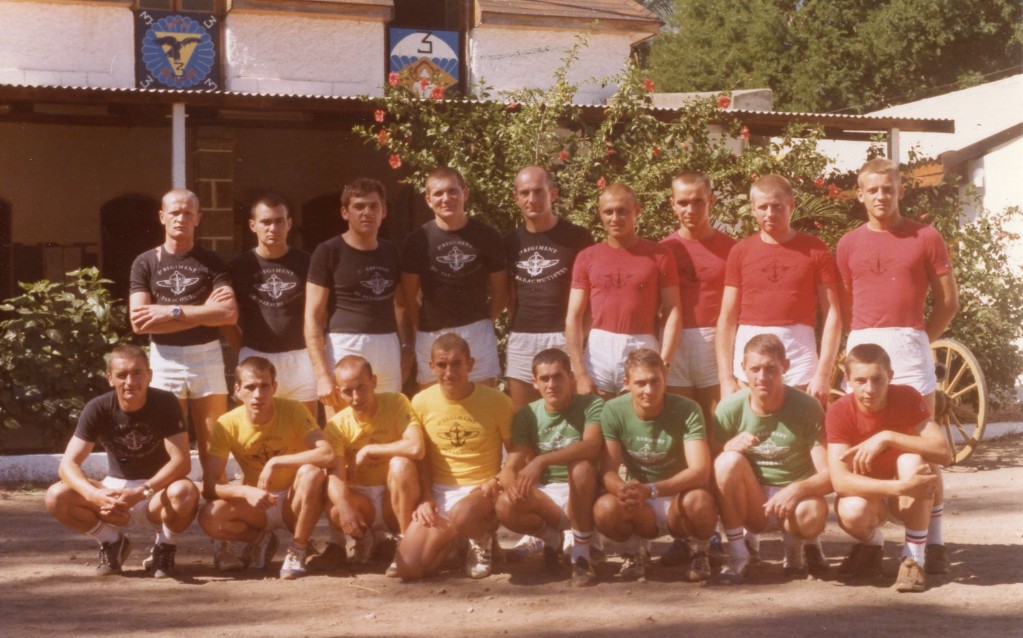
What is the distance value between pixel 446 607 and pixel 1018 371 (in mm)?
8197

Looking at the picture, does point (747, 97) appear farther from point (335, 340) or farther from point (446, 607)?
point (446, 607)

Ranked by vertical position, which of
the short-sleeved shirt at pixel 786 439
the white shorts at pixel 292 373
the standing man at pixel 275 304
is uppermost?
the standing man at pixel 275 304

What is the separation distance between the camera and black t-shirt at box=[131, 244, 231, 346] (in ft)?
22.2

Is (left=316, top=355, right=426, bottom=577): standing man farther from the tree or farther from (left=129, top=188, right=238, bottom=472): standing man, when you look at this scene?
the tree

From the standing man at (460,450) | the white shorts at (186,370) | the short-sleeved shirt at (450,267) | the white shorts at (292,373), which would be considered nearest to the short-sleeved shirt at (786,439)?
the standing man at (460,450)

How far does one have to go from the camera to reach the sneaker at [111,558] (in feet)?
21.1

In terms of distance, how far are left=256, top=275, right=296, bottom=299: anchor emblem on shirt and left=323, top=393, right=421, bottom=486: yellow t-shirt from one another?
787 millimetres

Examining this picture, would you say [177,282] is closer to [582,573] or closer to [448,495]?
[448,495]

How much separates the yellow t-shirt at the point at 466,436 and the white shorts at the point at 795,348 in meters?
1.24

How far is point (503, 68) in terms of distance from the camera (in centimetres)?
1647

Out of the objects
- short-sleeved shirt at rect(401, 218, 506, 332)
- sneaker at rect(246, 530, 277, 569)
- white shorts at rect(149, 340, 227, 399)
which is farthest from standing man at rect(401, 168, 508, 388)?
sneaker at rect(246, 530, 277, 569)

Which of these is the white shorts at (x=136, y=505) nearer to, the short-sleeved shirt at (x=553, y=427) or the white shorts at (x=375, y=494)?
the white shorts at (x=375, y=494)

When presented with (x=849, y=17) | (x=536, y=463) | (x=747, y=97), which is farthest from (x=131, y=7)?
(x=849, y=17)

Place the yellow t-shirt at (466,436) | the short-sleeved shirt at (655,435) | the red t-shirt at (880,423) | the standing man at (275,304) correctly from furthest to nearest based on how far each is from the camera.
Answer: the standing man at (275,304), the yellow t-shirt at (466,436), the short-sleeved shirt at (655,435), the red t-shirt at (880,423)
